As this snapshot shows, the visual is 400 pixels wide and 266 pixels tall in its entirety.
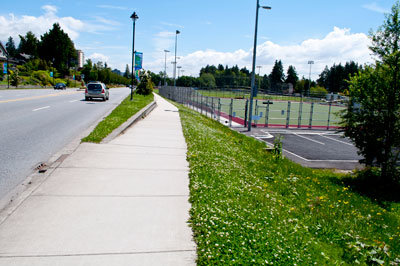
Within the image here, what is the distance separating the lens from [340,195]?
327 inches

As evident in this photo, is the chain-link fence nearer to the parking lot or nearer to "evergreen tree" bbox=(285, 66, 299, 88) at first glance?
the parking lot

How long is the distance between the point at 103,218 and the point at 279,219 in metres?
2.63

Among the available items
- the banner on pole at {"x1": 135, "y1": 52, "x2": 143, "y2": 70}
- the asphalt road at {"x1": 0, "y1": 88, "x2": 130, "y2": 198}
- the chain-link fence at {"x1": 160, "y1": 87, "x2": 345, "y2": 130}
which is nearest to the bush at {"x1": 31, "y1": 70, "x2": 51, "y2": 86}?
the chain-link fence at {"x1": 160, "y1": 87, "x2": 345, "y2": 130}

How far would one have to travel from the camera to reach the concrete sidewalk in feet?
11.8

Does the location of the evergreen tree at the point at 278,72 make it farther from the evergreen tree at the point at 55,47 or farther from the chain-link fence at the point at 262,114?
the chain-link fence at the point at 262,114

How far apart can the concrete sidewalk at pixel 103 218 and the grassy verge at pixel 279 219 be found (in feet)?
1.12

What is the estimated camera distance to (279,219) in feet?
16.4

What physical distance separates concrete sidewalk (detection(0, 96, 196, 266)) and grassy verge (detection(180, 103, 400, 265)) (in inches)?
13.4

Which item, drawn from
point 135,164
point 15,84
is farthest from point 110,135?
point 15,84

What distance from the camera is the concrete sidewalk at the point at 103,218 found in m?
3.60

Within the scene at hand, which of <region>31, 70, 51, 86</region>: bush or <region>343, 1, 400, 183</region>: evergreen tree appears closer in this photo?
<region>343, 1, 400, 183</region>: evergreen tree

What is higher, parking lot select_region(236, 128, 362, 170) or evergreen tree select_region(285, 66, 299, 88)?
evergreen tree select_region(285, 66, 299, 88)

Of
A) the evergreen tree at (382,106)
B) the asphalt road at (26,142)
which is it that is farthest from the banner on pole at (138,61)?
the evergreen tree at (382,106)

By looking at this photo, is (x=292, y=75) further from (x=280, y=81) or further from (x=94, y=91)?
(x=94, y=91)
